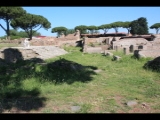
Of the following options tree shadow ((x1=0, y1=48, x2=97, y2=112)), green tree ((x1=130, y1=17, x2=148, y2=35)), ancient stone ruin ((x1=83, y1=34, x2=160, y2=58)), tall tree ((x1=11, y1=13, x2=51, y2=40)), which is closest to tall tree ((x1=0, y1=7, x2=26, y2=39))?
tall tree ((x1=11, y1=13, x2=51, y2=40))

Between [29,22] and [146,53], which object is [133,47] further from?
[29,22]

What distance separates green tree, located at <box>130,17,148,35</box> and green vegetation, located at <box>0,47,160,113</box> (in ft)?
175

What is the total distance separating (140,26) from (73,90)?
57799mm

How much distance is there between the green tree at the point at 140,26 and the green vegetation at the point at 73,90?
2103 inches

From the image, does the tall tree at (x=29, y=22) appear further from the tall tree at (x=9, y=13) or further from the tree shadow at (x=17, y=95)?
the tree shadow at (x=17, y=95)

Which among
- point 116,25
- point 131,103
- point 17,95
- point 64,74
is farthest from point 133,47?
point 116,25

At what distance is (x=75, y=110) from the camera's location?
5.52m

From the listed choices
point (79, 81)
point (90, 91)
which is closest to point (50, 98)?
point (90, 91)

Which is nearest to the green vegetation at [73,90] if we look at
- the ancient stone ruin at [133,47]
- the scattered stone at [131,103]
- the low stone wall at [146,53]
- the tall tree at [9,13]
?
the scattered stone at [131,103]

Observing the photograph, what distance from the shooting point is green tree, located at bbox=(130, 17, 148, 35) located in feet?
202

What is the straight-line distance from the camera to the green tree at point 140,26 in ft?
202

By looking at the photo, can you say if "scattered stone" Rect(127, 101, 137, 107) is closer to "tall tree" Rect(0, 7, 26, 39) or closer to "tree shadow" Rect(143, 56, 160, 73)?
"tree shadow" Rect(143, 56, 160, 73)

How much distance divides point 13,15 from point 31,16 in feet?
22.8

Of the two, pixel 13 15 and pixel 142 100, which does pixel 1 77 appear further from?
pixel 13 15
